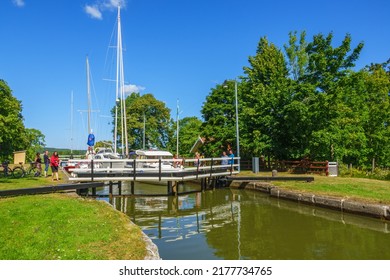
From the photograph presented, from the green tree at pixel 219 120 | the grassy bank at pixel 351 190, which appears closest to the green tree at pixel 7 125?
the grassy bank at pixel 351 190

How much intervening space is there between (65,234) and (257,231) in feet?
22.8

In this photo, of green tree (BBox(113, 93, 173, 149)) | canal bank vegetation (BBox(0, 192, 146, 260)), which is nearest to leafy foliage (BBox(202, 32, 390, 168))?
canal bank vegetation (BBox(0, 192, 146, 260))

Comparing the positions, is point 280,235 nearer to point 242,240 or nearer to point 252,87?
point 242,240

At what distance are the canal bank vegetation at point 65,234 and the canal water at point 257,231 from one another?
1610mm

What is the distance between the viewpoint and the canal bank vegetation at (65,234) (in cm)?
766

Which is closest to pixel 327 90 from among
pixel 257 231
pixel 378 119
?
pixel 378 119

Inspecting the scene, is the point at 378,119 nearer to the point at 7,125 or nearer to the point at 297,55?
the point at 297,55

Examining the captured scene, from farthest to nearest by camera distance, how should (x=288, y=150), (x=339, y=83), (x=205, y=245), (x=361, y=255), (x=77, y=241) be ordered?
1. (x=288, y=150)
2. (x=339, y=83)
3. (x=205, y=245)
4. (x=361, y=255)
5. (x=77, y=241)

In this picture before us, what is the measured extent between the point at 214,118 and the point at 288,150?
11385mm

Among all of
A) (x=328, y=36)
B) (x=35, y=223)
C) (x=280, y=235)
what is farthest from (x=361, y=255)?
(x=328, y=36)

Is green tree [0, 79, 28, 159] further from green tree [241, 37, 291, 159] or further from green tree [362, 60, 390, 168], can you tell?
green tree [362, 60, 390, 168]

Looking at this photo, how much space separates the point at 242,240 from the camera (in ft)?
37.3

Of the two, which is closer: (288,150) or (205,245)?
(205,245)

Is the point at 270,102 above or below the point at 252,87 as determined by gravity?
below
